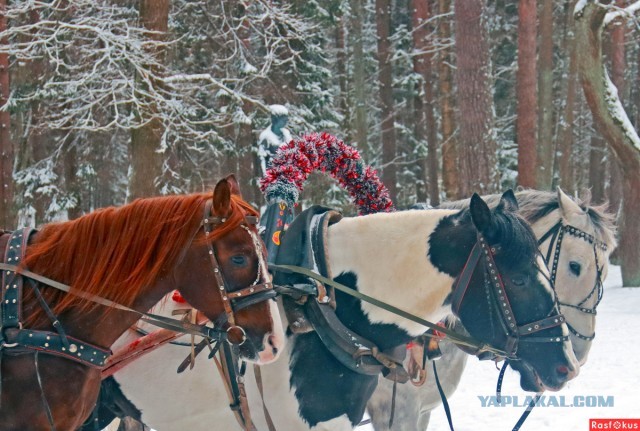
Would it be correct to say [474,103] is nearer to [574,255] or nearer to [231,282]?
[574,255]

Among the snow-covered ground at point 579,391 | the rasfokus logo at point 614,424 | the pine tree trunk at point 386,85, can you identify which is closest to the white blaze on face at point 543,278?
the snow-covered ground at point 579,391

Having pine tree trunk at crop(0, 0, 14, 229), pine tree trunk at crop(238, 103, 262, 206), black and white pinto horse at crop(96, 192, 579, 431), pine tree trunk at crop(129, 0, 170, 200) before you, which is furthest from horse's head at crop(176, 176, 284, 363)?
pine tree trunk at crop(238, 103, 262, 206)

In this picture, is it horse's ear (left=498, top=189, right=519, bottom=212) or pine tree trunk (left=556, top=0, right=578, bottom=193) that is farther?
pine tree trunk (left=556, top=0, right=578, bottom=193)

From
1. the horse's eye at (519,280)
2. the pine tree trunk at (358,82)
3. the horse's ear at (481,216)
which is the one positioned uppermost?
the pine tree trunk at (358,82)

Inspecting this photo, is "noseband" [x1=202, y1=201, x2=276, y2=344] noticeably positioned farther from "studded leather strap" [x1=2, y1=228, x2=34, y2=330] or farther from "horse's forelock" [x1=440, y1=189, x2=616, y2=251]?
"horse's forelock" [x1=440, y1=189, x2=616, y2=251]

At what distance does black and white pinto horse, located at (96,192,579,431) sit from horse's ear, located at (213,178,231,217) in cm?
93

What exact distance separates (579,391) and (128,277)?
22.7 feet

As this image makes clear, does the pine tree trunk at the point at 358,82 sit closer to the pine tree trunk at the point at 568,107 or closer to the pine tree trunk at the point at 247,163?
the pine tree trunk at the point at 247,163

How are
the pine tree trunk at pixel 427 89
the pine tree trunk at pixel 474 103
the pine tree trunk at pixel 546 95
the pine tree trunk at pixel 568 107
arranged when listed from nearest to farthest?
the pine tree trunk at pixel 474 103 < the pine tree trunk at pixel 546 95 < the pine tree trunk at pixel 568 107 < the pine tree trunk at pixel 427 89

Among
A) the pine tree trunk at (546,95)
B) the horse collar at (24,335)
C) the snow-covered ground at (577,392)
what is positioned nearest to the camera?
the horse collar at (24,335)

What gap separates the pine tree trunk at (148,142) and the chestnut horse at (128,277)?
7049 millimetres

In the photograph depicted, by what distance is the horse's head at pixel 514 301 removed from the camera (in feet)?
12.0

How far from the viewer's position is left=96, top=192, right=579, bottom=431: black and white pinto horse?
3.66 metres

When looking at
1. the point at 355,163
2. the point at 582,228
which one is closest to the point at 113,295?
the point at 355,163
